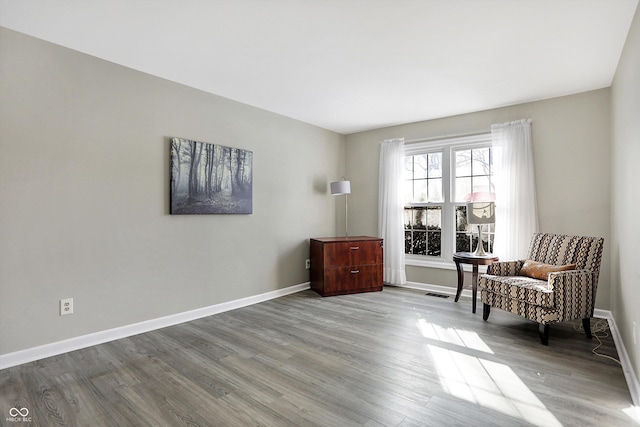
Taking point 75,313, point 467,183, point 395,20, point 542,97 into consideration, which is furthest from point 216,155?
point 542,97

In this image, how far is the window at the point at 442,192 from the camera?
4414 millimetres

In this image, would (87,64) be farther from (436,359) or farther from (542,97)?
(542,97)

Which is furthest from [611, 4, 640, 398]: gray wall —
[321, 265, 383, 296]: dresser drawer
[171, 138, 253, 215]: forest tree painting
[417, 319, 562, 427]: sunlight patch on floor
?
[171, 138, 253, 215]: forest tree painting

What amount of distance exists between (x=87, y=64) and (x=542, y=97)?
15.0 ft

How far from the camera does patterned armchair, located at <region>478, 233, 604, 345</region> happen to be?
2721 mm

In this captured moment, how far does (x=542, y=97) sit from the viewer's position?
3.77m

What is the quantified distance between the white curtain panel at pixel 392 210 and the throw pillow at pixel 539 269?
178 cm

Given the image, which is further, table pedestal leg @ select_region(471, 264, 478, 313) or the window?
the window

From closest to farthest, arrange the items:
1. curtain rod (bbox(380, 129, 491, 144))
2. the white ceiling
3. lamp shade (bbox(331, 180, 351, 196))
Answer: the white ceiling → curtain rod (bbox(380, 129, 491, 144)) → lamp shade (bbox(331, 180, 351, 196))

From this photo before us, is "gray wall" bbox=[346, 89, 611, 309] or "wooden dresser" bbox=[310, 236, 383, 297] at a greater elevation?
"gray wall" bbox=[346, 89, 611, 309]

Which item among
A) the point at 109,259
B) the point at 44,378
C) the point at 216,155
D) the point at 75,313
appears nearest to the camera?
the point at 44,378

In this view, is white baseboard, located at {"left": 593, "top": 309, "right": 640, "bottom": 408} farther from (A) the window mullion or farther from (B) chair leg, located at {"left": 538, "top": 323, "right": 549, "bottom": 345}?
(A) the window mullion

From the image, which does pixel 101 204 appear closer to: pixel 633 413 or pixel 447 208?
pixel 633 413

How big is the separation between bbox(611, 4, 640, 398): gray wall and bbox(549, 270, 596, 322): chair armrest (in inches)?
8.2
